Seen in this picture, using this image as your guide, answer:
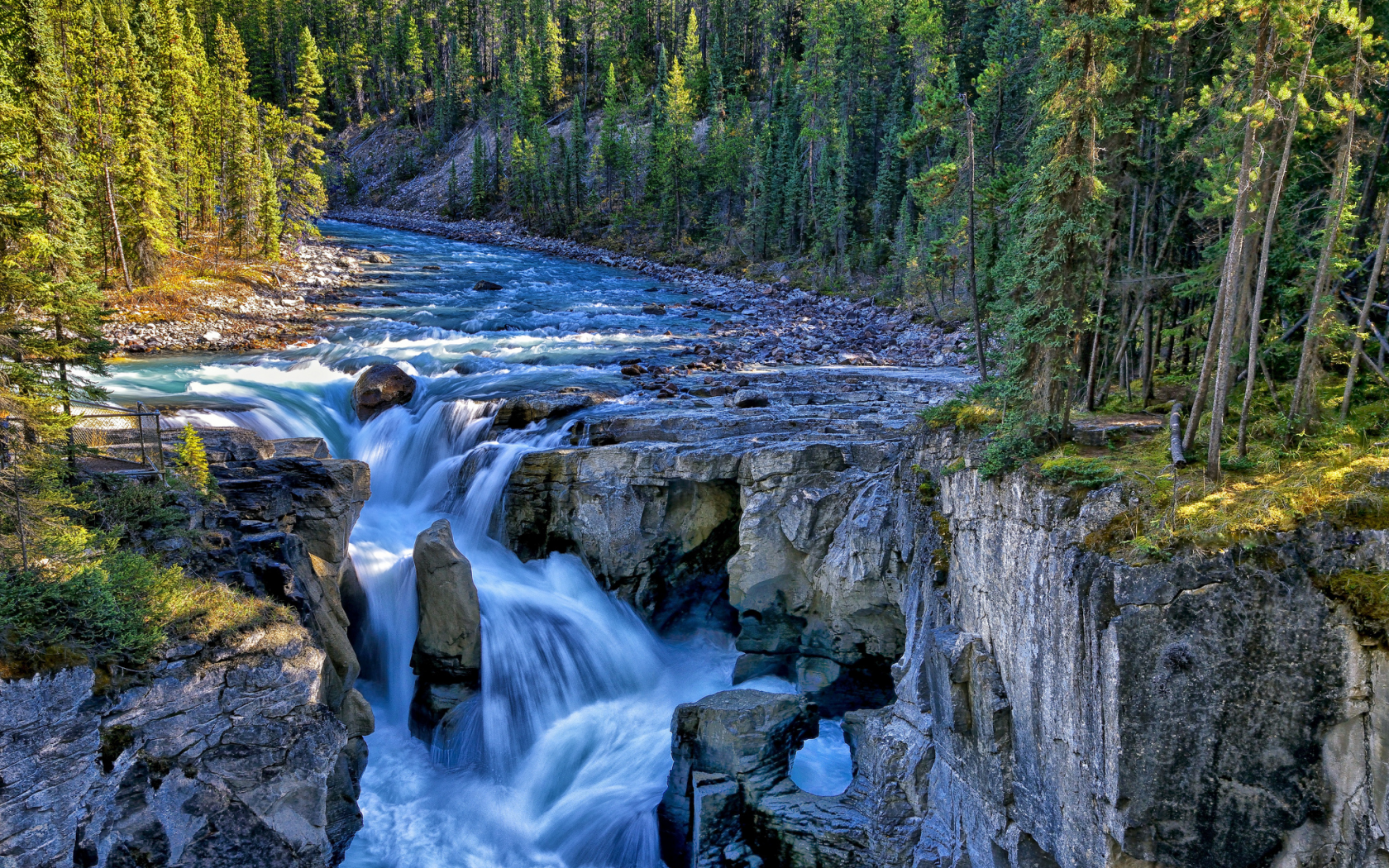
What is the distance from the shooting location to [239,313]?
3747 centimetres

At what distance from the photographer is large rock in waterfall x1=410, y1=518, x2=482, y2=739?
16.3m

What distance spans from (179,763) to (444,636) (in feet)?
18.5

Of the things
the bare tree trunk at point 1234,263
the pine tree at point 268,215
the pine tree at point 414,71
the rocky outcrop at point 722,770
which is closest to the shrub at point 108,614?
the rocky outcrop at point 722,770

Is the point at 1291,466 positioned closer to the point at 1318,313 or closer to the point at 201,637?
the point at 1318,313

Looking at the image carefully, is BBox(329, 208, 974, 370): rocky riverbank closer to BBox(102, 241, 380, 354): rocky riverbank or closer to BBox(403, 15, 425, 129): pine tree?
BBox(102, 241, 380, 354): rocky riverbank

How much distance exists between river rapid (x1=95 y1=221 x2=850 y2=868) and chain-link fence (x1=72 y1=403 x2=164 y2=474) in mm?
4469

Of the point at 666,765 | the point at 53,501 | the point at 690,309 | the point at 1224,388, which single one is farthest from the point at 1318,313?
the point at 690,309

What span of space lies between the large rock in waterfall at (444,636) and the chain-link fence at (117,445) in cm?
509

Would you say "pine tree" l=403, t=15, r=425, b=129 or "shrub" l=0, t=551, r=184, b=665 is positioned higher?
"pine tree" l=403, t=15, r=425, b=129

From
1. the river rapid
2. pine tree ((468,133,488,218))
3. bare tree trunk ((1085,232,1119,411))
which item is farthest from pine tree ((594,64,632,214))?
bare tree trunk ((1085,232,1119,411))

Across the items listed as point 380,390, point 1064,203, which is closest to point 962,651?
point 1064,203

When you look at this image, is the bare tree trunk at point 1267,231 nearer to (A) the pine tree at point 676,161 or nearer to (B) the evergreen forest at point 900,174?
(B) the evergreen forest at point 900,174

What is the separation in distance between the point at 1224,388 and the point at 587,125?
9007 centimetres

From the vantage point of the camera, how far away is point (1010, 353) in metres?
13.1
